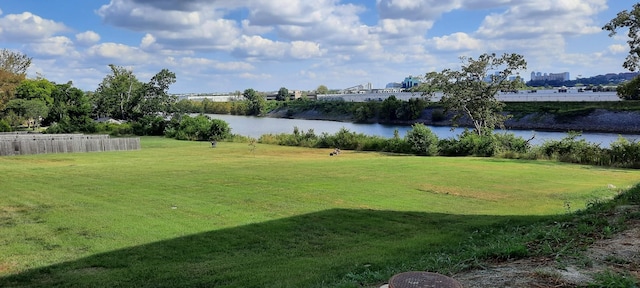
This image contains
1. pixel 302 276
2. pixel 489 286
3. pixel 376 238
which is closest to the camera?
pixel 489 286

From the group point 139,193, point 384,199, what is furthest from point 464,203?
point 139,193

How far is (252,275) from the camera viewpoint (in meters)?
6.82

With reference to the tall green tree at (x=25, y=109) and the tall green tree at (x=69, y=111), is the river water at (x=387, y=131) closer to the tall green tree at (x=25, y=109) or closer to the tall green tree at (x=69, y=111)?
the tall green tree at (x=69, y=111)

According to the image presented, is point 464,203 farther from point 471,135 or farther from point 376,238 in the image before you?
point 471,135

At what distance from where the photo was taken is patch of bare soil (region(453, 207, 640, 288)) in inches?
174

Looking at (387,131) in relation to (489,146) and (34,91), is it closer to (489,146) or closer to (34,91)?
(489,146)

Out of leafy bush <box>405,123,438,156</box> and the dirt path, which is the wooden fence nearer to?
leafy bush <box>405,123,438,156</box>

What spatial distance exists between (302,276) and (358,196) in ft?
26.1

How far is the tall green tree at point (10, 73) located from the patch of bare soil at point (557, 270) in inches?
2956

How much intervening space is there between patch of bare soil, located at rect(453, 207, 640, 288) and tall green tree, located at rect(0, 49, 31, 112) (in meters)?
75.1

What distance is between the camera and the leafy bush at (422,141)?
117 ft

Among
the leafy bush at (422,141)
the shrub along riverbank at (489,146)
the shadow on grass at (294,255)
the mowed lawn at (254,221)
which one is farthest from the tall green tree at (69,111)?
the shadow on grass at (294,255)

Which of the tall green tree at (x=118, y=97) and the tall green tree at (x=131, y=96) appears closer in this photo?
the tall green tree at (x=131, y=96)

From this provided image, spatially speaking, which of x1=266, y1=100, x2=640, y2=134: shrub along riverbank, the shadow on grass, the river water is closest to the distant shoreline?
x1=266, y1=100, x2=640, y2=134: shrub along riverbank
